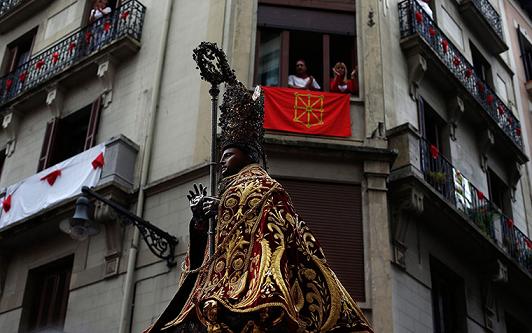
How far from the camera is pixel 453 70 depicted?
669 inches

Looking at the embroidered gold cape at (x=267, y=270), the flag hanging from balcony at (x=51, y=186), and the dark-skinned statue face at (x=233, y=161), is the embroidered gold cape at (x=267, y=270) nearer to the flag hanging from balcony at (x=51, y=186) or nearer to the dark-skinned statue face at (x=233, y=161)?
the dark-skinned statue face at (x=233, y=161)

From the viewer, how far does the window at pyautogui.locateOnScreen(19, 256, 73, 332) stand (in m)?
14.3

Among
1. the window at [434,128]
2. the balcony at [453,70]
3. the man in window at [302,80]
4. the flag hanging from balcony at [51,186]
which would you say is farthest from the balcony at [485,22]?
the flag hanging from balcony at [51,186]

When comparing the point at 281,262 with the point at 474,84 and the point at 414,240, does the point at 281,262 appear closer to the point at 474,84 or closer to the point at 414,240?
the point at 414,240

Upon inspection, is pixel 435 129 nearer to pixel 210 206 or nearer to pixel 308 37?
pixel 308 37

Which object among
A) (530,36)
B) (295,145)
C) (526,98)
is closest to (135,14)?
(295,145)

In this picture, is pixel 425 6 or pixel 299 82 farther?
pixel 425 6

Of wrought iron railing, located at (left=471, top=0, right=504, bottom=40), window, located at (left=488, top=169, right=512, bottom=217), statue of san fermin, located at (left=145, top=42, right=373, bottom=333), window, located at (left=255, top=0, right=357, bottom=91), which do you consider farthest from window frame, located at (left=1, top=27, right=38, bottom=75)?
statue of san fermin, located at (left=145, top=42, right=373, bottom=333)

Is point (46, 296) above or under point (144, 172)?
under

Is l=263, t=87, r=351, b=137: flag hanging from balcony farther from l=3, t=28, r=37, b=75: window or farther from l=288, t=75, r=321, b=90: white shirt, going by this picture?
l=3, t=28, r=37, b=75: window

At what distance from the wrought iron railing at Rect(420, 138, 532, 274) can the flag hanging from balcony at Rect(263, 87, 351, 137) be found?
70.0 inches

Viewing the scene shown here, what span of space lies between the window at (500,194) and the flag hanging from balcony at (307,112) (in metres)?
6.26

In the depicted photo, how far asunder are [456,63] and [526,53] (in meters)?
7.69

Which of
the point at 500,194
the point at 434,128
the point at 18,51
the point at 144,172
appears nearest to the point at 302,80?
the point at 144,172
